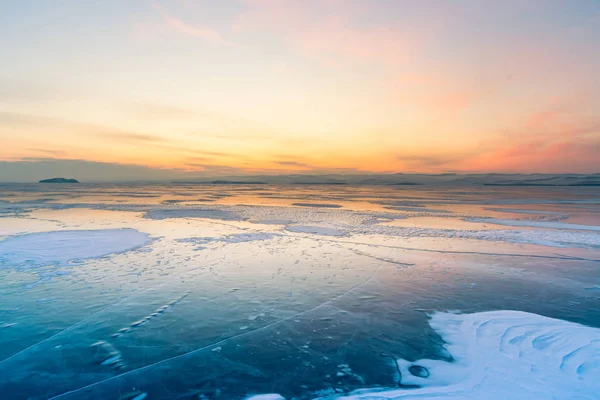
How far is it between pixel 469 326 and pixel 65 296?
854 cm

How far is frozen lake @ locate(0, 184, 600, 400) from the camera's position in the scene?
434 centimetres

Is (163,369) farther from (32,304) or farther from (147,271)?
(147,271)

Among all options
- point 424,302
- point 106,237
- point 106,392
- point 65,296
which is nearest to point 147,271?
point 65,296

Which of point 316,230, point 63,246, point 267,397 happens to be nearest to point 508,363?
point 267,397

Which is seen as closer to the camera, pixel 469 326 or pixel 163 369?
pixel 163 369

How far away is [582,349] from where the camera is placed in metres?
5.02

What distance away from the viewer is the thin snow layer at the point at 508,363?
13.5 ft

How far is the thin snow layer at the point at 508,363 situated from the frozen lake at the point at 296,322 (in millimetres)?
27

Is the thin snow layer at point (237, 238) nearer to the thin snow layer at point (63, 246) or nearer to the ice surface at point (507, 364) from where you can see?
the thin snow layer at point (63, 246)

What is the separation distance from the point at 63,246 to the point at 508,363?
1421cm

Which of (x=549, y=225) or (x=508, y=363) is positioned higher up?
(x=549, y=225)

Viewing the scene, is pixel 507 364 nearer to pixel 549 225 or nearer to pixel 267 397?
pixel 267 397

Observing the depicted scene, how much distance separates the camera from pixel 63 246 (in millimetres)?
12250

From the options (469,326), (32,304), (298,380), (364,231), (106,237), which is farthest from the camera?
(364,231)
